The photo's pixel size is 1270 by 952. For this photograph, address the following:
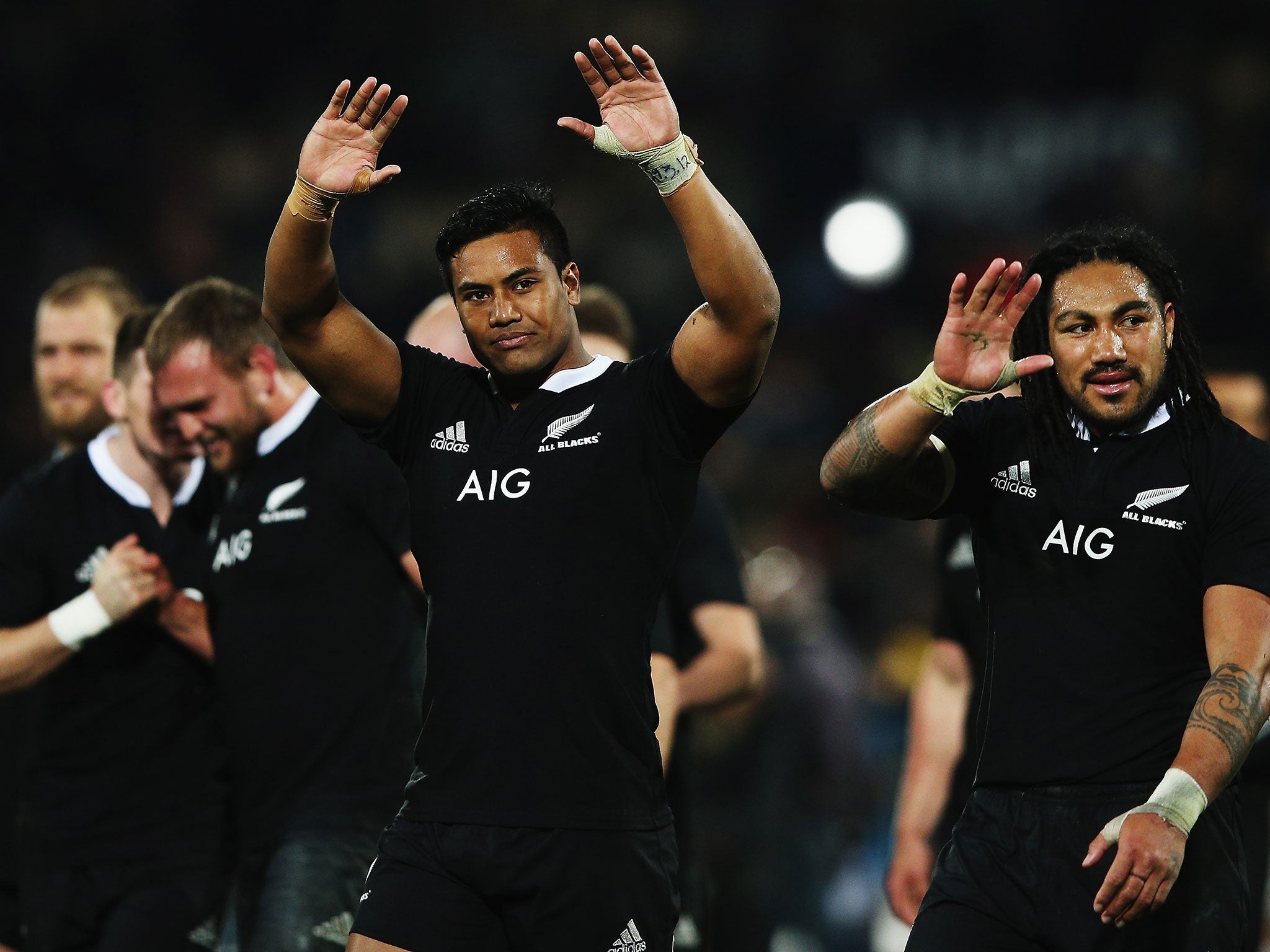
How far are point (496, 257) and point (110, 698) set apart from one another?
2.32m

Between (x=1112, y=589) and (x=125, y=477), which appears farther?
(x=125, y=477)

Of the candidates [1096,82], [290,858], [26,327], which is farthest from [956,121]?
[290,858]

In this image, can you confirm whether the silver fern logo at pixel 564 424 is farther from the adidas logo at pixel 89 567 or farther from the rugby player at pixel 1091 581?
the adidas logo at pixel 89 567

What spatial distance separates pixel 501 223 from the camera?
3932 mm

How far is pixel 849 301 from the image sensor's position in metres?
14.5

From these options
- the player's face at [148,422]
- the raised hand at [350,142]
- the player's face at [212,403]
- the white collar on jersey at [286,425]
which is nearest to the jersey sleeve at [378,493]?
the white collar on jersey at [286,425]

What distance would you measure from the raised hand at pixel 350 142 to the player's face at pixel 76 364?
3.03 meters

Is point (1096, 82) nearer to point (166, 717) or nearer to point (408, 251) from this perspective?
point (408, 251)

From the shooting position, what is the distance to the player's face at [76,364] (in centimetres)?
661

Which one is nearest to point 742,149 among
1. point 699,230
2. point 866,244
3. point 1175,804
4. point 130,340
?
point 866,244

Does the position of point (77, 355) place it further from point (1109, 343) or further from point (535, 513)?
point (1109, 343)

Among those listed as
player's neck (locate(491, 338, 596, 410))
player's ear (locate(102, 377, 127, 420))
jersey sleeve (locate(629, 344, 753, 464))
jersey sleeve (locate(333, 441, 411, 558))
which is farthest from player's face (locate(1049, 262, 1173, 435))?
player's ear (locate(102, 377, 127, 420))

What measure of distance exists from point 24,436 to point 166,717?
7933 millimetres

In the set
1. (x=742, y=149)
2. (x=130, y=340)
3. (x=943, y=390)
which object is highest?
(x=742, y=149)
